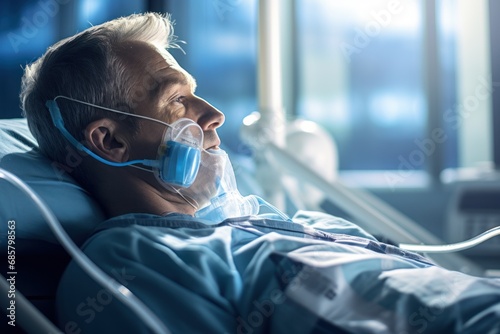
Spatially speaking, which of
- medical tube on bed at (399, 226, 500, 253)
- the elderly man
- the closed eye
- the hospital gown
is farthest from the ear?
medical tube on bed at (399, 226, 500, 253)

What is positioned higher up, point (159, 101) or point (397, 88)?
point (159, 101)

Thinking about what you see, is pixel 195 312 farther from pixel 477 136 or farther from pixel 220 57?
pixel 477 136

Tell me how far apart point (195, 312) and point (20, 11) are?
1.26 metres

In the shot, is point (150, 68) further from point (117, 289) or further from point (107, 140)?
point (117, 289)

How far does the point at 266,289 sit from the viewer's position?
3.47 feet

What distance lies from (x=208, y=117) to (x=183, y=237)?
0.29 meters

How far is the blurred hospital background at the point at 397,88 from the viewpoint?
3910 mm

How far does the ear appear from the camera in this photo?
1364 mm

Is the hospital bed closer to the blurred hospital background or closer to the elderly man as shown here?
the elderly man

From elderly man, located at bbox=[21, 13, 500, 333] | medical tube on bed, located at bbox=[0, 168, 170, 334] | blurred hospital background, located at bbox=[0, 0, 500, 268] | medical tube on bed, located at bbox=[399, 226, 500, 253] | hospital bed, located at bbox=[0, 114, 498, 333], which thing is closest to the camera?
medical tube on bed, located at bbox=[0, 168, 170, 334]

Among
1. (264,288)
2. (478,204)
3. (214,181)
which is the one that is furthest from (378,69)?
(264,288)

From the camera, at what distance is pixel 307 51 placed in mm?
4766

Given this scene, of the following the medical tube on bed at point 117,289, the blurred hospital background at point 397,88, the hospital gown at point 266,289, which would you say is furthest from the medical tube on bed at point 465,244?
the blurred hospital background at point 397,88

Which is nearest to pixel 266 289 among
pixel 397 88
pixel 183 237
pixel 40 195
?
pixel 183 237
